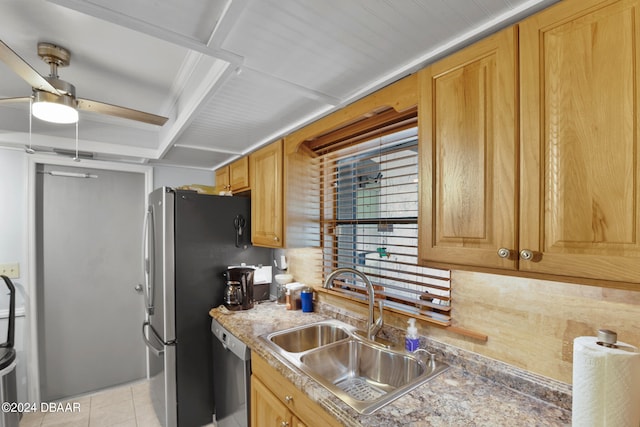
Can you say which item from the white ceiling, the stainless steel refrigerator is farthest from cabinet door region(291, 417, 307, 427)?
the white ceiling

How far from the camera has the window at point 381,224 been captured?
1546mm

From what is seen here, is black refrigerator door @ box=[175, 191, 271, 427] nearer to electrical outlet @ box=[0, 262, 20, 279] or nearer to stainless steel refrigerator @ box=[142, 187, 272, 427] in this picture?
stainless steel refrigerator @ box=[142, 187, 272, 427]

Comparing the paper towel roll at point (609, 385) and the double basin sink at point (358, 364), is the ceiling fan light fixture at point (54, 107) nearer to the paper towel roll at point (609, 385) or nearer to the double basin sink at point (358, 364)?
the double basin sink at point (358, 364)

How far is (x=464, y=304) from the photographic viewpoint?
1347 millimetres

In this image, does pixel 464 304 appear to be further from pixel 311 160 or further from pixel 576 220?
pixel 311 160

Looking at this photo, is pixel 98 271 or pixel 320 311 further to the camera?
pixel 98 271

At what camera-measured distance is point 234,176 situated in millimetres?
2797

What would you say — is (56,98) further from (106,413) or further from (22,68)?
(106,413)

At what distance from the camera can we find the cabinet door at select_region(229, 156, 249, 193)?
8.38 ft

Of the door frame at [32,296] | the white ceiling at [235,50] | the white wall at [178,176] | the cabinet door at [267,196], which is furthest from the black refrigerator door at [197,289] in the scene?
the door frame at [32,296]

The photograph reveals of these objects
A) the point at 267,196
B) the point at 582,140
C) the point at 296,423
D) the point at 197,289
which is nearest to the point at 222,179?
the point at 267,196

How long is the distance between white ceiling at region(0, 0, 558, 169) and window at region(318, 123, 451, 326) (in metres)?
0.35

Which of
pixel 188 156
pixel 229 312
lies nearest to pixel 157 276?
pixel 229 312

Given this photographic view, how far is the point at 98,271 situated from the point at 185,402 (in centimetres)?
151
